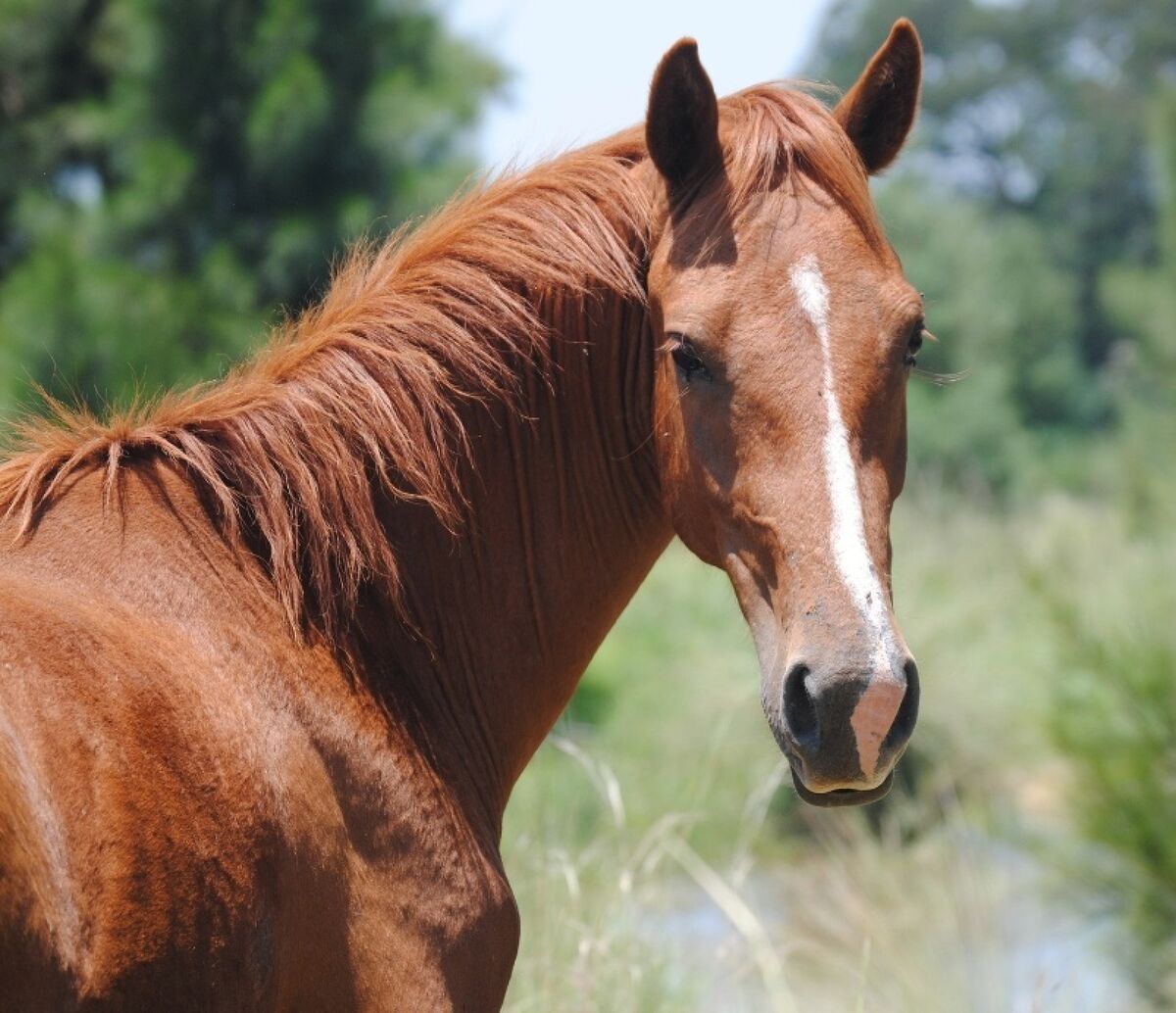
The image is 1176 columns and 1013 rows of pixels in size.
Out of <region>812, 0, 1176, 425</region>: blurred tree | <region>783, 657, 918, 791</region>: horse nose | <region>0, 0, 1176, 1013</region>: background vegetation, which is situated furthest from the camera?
<region>812, 0, 1176, 425</region>: blurred tree

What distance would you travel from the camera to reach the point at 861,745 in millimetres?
2070

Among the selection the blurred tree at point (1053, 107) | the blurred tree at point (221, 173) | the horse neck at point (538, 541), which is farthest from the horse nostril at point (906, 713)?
the blurred tree at point (1053, 107)

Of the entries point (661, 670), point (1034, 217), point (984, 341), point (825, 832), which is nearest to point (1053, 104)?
point (1034, 217)

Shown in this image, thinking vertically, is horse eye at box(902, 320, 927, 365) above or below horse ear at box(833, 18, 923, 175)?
below

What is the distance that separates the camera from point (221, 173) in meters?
7.63

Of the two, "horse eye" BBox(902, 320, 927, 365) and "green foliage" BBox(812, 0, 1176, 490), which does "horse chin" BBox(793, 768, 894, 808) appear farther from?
"green foliage" BBox(812, 0, 1176, 490)

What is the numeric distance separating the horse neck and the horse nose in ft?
2.11

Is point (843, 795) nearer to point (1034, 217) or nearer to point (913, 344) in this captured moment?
point (913, 344)

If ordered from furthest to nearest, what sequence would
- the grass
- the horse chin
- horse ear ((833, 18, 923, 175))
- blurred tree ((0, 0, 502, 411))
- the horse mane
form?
blurred tree ((0, 0, 502, 411)), the grass, horse ear ((833, 18, 923, 175)), the horse mane, the horse chin

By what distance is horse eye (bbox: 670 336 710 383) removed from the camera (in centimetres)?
237

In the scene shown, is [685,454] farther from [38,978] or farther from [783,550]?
[38,978]

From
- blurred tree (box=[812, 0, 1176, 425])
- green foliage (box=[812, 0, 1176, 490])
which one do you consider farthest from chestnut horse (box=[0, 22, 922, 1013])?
blurred tree (box=[812, 0, 1176, 425])

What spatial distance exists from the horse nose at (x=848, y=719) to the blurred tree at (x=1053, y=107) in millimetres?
42285

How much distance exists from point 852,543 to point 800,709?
28 centimetres
